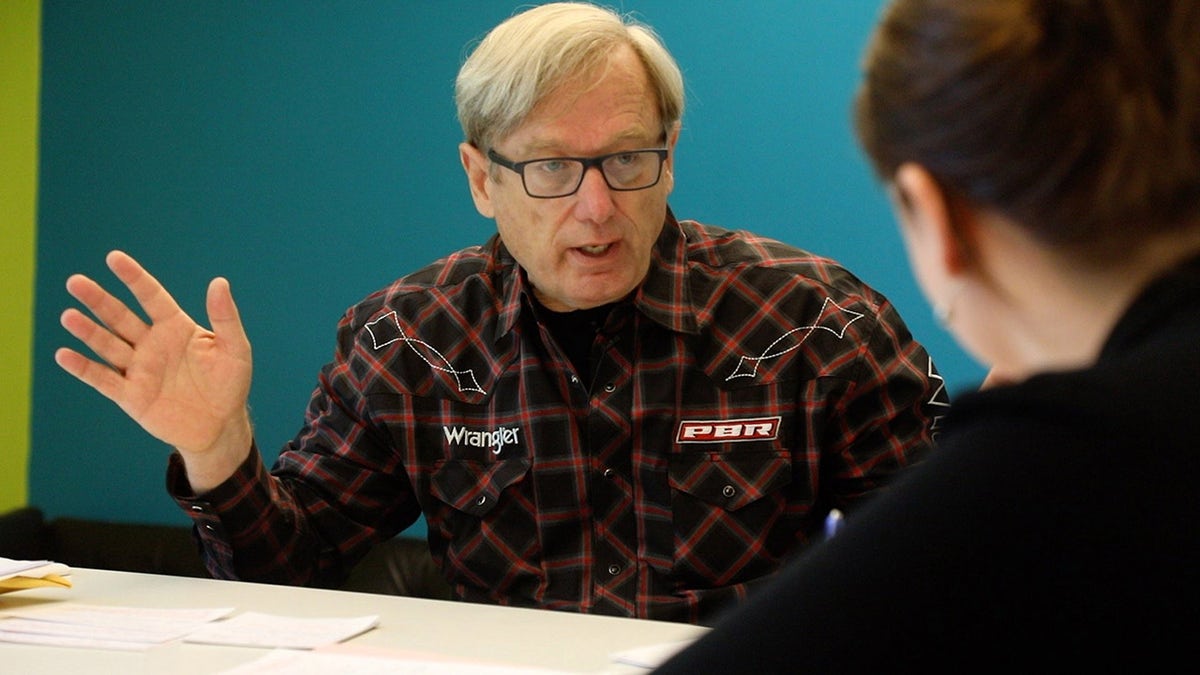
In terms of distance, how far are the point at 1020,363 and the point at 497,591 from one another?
1.20 m

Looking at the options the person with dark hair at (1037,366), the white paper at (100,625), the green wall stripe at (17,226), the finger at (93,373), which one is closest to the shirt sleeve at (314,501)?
the finger at (93,373)

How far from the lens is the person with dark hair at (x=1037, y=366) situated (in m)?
0.60

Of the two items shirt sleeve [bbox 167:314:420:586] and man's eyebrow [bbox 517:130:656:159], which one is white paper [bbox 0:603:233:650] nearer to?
shirt sleeve [bbox 167:314:420:586]

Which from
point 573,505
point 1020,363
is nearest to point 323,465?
point 573,505

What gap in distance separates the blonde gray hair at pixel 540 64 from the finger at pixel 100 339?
59 cm

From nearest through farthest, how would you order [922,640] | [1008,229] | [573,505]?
[922,640], [1008,229], [573,505]

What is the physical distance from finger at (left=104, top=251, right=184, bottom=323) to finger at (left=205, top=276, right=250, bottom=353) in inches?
1.7

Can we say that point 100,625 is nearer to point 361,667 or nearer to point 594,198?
point 361,667

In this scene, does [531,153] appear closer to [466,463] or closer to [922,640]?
[466,463]

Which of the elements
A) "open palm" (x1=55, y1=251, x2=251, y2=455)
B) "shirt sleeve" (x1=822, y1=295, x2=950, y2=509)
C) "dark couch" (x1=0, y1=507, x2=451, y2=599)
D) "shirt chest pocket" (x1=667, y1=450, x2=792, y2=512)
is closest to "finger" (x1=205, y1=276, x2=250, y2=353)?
"open palm" (x1=55, y1=251, x2=251, y2=455)

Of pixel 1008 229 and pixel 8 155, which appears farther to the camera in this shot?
pixel 8 155

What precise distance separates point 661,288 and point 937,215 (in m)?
1.18

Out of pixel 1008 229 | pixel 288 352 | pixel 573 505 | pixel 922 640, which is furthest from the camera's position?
pixel 288 352

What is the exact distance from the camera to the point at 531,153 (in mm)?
1873
